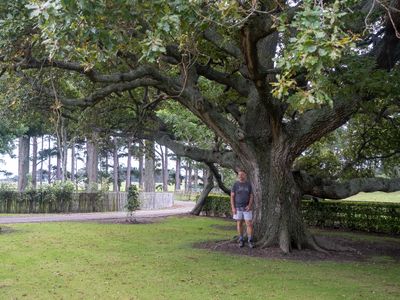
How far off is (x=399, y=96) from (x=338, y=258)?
434cm

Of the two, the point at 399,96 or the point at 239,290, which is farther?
the point at 399,96

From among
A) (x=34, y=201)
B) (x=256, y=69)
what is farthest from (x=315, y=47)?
(x=34, y=201)

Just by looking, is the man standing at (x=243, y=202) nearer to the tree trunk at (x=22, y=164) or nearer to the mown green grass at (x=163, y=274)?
the mown green grass at (x=163, y=274)

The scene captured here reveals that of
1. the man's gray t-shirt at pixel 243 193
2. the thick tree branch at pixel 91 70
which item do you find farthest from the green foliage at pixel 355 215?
the thick tree branch at pixel 91 70

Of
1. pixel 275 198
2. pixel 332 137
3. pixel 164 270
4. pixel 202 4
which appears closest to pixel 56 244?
pixel 164 270

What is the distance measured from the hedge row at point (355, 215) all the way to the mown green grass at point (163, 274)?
7.18 metres

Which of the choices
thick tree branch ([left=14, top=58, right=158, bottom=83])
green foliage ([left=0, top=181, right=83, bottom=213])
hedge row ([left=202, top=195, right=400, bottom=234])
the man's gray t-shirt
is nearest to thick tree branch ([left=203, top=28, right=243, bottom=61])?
thick tree branch ([left=14, top=58, right=158, bottom=83])

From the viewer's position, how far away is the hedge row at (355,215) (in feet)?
59.4

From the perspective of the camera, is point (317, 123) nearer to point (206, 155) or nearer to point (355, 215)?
point (206, 155)

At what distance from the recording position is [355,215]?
1912 centimetres

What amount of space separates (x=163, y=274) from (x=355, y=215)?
41.3 feet

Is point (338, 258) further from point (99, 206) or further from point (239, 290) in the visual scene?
point (99, 206)

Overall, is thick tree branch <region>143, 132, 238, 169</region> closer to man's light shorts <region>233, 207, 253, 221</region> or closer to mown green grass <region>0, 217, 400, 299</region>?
man's light shorts <region>233, 207, 253, 221</region>

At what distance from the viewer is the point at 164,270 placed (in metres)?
9.05
